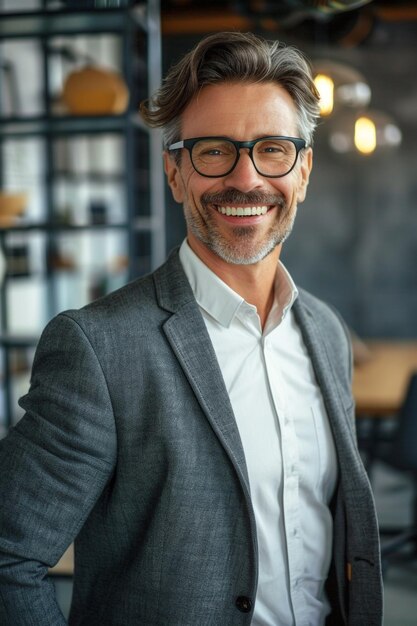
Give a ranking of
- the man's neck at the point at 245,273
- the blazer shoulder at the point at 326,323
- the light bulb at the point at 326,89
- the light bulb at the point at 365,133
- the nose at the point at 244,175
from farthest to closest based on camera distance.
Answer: the light bulb at the point at 365,133, the light bulb at the point at 326,89, the blazer shoulder at the point at 326,323, the man's neck at the point at 245,273, the nose at the point at 244,175

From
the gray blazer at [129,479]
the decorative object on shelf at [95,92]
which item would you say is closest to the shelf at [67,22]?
the decorative object on shelf at [95,92]

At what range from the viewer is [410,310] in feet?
21.4

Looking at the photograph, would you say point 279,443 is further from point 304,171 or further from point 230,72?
point 230,72

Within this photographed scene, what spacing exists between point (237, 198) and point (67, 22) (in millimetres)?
2664

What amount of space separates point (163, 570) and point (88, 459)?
0.21 m

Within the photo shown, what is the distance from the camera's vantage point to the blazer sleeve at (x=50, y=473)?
1.08 m

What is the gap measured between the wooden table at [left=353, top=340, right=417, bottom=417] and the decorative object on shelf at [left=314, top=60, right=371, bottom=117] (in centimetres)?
132

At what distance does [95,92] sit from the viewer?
3.45 meters

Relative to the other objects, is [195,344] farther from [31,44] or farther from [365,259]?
[365,259]

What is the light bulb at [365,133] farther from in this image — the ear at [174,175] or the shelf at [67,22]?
the ear at [174,175]

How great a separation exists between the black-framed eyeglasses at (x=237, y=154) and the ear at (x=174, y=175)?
0.08 metres

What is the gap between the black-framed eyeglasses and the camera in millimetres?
1195

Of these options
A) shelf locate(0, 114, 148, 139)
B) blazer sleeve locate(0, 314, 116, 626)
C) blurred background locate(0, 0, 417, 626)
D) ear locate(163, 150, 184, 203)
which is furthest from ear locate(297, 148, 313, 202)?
shelf locate(0, 114, 148, 139)

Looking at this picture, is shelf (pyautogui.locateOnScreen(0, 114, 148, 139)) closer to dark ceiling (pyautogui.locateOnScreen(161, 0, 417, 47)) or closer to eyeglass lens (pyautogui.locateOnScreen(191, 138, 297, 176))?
dark ceiling (pyautogui.locateOnScreen(161, 0, 417, 47))
